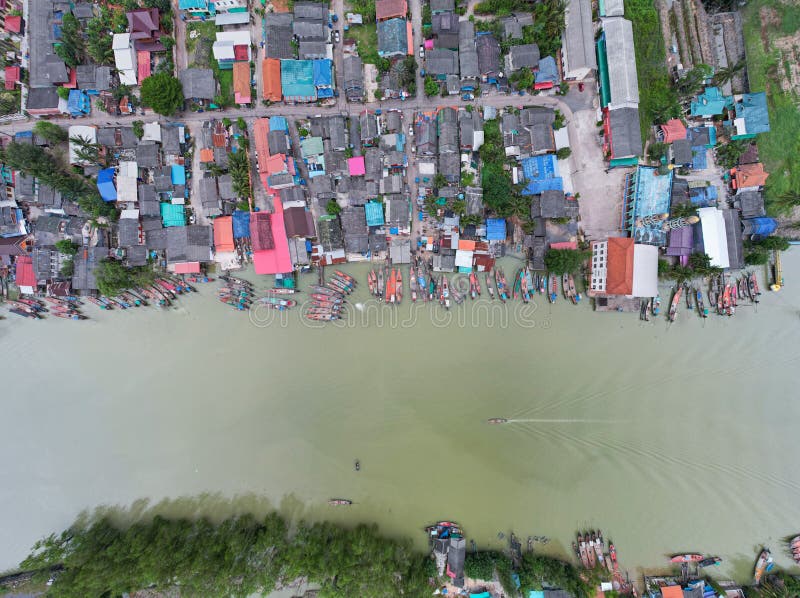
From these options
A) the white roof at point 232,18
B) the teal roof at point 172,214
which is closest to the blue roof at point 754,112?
the white roof at point 232,18

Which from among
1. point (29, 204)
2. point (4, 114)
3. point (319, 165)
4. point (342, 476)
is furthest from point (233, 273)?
point (4, 114)

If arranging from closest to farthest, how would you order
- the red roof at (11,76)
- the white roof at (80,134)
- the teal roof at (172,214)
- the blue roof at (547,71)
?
the blue roof at (547,71)
the white roof at (80,134)
the red roof at (11,76)
the teal roof at (172,214)

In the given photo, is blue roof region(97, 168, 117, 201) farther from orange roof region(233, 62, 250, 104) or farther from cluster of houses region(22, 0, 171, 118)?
orange roof region(233, 62, 250, 104)

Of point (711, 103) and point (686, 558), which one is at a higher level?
point (711, 103)

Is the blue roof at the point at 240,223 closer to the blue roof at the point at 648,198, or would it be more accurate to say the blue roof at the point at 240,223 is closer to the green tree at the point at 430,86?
the green tree at the point at 430,86

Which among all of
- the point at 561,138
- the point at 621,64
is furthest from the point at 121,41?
the point at 621,64

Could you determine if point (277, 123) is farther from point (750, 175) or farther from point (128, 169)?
point (750, 175)
